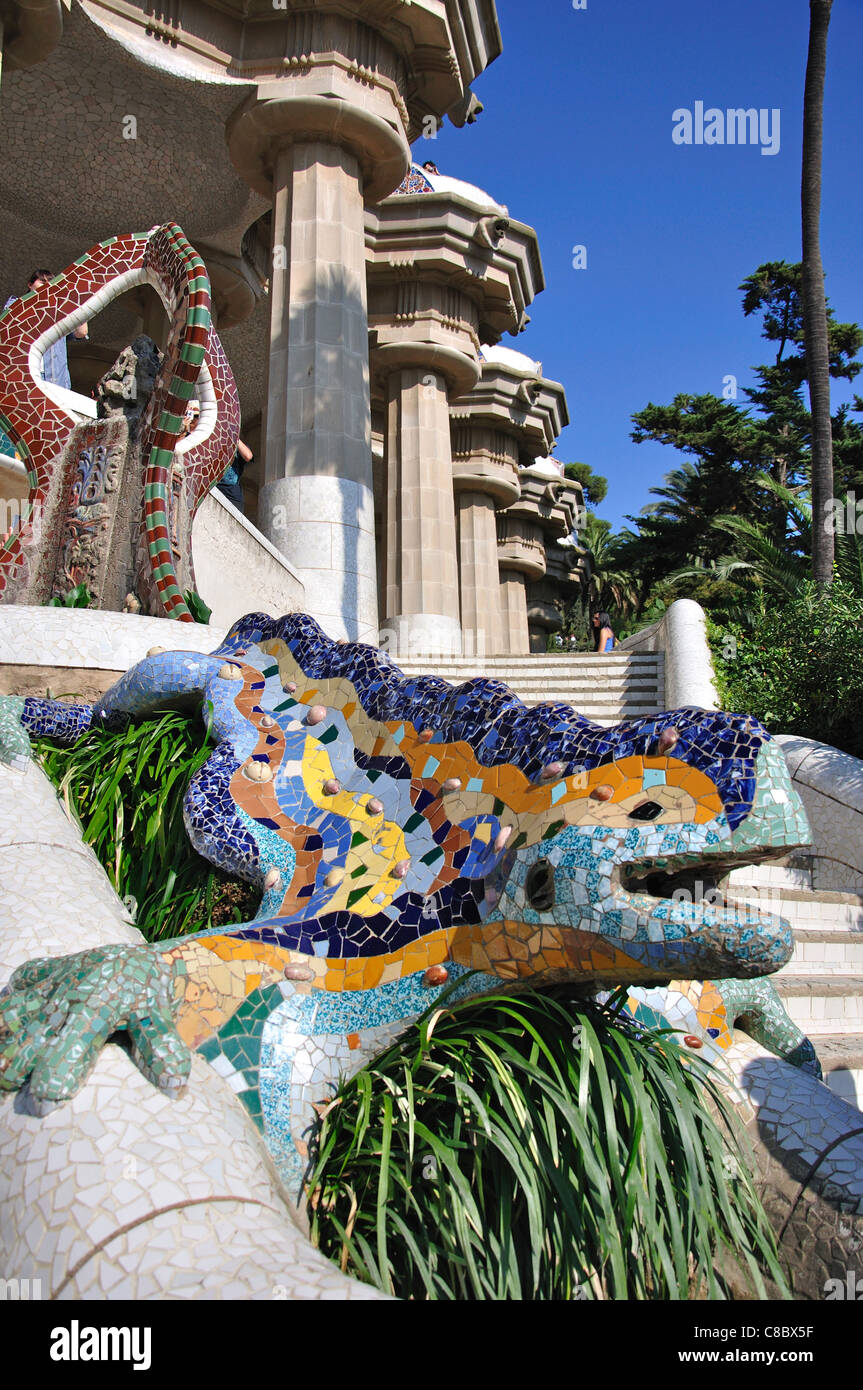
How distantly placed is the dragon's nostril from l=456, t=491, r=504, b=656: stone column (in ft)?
74.8

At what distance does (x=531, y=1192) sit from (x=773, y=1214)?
2.71 ft

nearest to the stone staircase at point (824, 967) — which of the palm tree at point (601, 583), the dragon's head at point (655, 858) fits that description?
the dragon's head at point (655, 858)

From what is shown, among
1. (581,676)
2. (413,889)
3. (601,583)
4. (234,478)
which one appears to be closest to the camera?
(413,889)

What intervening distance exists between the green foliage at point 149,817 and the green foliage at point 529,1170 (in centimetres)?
109

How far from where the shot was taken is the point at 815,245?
12.9 meters

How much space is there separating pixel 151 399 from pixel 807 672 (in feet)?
20.2

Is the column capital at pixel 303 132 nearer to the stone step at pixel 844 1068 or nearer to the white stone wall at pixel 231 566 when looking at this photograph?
the white stone wall at pixel 231 566

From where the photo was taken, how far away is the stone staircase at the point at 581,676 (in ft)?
29.4

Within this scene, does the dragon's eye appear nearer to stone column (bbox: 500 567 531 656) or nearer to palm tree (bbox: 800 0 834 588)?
palm tree (bbox: 800 0 834 588)

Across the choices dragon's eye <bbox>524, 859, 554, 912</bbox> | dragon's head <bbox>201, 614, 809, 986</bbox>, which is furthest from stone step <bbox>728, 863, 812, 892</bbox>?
dragon's eye <bbox>524, 859, 554, 912</bbox>

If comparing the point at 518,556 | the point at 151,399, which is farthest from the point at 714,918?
the point at 518,556

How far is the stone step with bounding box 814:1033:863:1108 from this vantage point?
372 centimetres

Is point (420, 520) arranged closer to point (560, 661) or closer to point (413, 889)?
point (560, 661)
